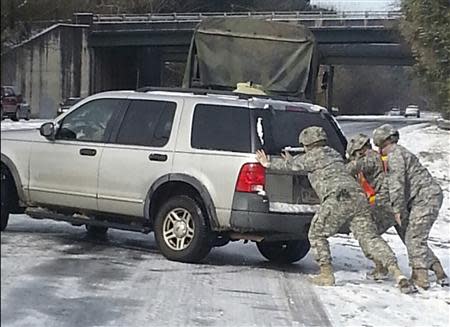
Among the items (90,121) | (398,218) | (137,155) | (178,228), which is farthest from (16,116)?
(398,218)

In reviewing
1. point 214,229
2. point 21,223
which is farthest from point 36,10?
point 214,229

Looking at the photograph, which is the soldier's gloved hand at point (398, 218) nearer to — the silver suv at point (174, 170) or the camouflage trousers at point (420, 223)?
the camouflage trousers at point (420, 223)

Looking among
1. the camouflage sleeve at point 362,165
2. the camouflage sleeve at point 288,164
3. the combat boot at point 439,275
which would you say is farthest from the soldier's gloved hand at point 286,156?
the combat boot at point 439,275

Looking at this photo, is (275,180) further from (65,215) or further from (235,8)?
(235,8)

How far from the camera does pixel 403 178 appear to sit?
388 inches

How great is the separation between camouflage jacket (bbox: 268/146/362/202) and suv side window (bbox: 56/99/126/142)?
7.47ft

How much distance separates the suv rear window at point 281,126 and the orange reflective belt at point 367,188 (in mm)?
773

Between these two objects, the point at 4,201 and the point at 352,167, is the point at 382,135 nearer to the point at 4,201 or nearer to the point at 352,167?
the point at 352,167

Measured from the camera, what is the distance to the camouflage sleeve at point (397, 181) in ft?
32.2

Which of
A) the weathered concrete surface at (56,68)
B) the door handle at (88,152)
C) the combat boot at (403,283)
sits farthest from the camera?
the weathered concrete surface at (56,68)

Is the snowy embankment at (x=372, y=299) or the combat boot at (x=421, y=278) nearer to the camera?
the snowy embankment at (x=372, y=299)

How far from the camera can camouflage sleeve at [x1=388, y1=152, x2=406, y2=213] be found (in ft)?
32.2

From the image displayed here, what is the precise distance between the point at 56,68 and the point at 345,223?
2327 inches

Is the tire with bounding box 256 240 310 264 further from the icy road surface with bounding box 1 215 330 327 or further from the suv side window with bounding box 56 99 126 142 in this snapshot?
the suv side window with bounding box 56 99 126 142
